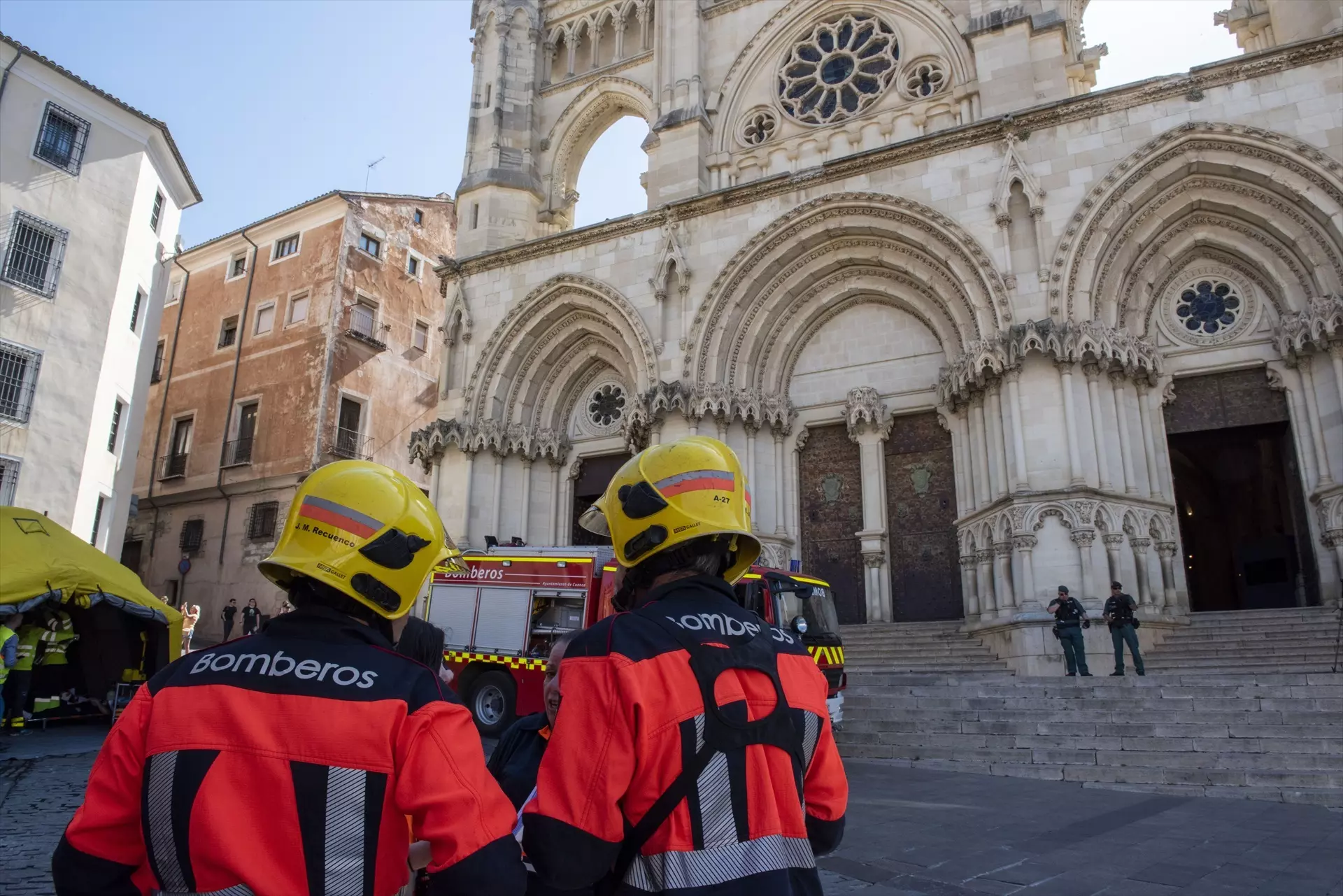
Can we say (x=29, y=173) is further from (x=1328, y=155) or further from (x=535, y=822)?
(x=1328, y=155)

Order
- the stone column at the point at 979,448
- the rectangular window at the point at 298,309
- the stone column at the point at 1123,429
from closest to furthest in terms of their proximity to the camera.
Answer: the stone column at the point at 1123,429 → the stone column at the point at 979,448 → the rectangular window at the point at 298,309

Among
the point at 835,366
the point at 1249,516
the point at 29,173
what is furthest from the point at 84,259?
the point at 1249,516

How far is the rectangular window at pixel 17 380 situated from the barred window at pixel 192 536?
865 cm

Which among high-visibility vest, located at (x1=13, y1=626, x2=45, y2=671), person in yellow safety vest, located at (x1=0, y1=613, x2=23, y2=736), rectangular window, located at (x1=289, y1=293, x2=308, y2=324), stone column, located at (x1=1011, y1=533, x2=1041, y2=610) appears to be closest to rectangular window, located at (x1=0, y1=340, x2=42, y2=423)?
rectangular window, located at (x1=289, y1=293, x2=308, y2=324)

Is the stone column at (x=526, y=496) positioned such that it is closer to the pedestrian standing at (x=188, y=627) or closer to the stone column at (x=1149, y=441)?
the pedestrian standing at (x=188, y=627)

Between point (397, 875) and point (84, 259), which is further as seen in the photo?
point (84, 259)

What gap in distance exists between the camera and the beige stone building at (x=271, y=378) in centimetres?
2525

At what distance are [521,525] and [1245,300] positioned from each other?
1415cm

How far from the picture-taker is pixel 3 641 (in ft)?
33.2

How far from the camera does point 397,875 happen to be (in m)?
1.73

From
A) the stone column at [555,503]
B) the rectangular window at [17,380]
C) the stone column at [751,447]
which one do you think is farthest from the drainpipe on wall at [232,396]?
the stone column at [751,447]

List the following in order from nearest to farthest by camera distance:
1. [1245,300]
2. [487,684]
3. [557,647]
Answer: [557,647], [487,684], [1245,300]

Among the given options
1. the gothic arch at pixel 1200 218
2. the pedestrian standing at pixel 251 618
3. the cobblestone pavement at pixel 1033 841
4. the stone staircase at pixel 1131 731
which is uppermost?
the gothic arch at pixel 1200 218

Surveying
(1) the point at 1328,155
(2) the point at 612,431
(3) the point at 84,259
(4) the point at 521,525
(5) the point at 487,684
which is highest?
(3) the point at 84,259
